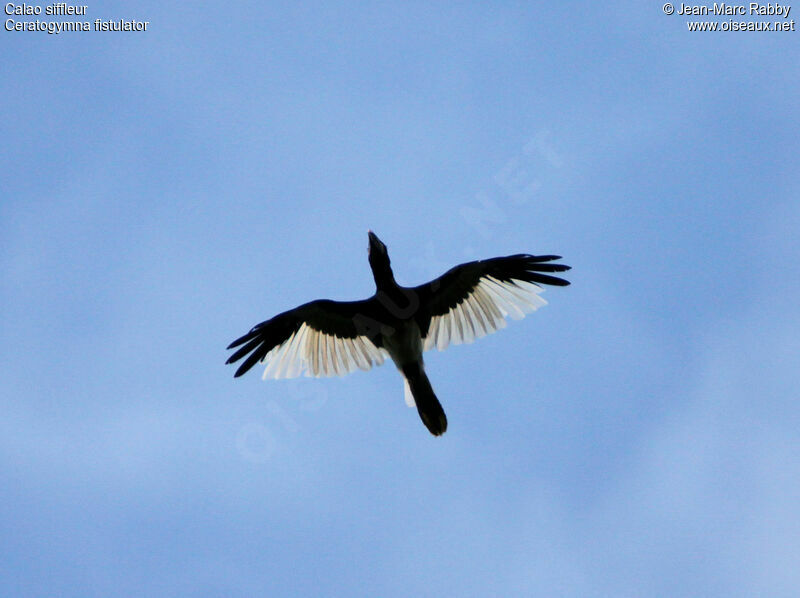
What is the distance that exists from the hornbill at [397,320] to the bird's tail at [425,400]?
0.07ft

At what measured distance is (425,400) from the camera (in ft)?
33.9

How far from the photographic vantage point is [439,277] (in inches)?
435

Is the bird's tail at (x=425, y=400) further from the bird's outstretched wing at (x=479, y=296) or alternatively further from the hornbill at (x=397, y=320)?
the bird's outstretched wing at (x=479, y=296)

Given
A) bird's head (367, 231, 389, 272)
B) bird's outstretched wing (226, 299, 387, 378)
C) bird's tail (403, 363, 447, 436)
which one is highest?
bird's head (367, 231, 389, 272)

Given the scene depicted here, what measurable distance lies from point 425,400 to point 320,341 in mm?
2147

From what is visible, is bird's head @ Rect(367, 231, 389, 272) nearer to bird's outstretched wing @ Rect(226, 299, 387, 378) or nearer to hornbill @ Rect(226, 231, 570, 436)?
hornbill @ Rect(226, 231, 570, 436)

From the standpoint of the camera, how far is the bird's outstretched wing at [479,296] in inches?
421

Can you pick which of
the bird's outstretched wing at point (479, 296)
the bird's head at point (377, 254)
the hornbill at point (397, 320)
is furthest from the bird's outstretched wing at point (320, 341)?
the bird's outstretched wing at point (479, 296)

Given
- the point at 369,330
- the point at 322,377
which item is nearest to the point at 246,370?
the point at 322,377

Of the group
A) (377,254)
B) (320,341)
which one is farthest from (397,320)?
(320,341)

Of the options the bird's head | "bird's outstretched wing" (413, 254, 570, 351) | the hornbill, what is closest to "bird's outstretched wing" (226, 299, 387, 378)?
the hornbill

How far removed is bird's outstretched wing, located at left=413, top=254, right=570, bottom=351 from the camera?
10.7 m

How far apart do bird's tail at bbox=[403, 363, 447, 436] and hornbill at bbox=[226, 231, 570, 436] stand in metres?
0.02

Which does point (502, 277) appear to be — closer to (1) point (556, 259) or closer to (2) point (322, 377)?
(1) point (556, 259)
